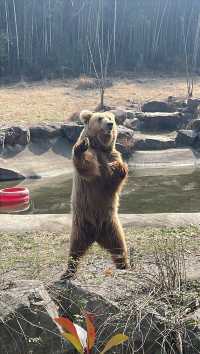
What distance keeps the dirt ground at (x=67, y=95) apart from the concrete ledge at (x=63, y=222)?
1135 cm

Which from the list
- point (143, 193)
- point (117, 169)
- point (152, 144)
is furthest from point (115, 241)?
point (152, 144)

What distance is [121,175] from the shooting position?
506cm

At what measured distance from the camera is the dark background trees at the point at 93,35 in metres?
32.8

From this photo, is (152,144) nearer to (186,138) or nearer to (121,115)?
(186,138)

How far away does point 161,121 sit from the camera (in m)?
21.6

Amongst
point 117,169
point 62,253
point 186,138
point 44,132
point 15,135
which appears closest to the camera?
point 117,169

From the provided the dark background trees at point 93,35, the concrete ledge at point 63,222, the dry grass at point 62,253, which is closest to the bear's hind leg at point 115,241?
the dry grass at point 62,253

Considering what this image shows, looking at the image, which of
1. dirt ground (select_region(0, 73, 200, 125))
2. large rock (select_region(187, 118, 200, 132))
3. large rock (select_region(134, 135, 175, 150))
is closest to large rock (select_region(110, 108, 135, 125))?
large rock (select_region(134, 135, 175, 150))

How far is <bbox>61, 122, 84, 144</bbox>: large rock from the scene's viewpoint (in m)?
17.6

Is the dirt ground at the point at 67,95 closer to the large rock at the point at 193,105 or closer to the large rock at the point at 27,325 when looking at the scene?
the large rock at the point at 193,105

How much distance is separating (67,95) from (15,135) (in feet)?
34.2

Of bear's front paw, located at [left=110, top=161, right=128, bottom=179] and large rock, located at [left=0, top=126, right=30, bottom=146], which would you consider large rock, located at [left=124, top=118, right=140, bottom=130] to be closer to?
large rock, located at [left=0, top=126, right=30, bottom=146]

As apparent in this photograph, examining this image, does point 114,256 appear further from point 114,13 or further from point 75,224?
point 114,13

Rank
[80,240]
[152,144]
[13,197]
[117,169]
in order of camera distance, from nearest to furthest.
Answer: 1. [117,169]
2. [80,240]
3. [13,197]
4. [152,144]
